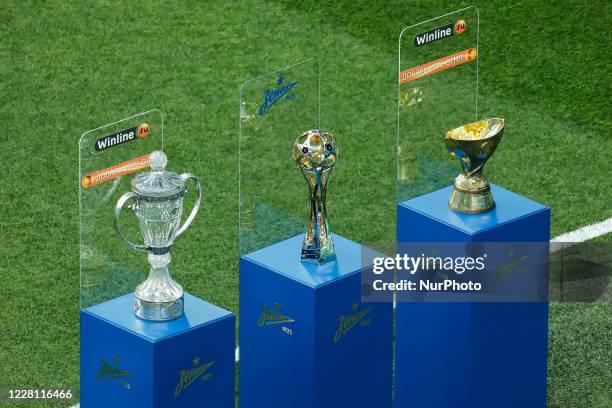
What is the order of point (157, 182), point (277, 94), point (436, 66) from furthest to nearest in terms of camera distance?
point (436, 66) → point (277, 94) → point (157, 182)

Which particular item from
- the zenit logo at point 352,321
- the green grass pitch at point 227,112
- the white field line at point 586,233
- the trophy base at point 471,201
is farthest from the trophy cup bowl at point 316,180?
the white field line at point 586,233

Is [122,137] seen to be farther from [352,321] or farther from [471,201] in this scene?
[471,201]

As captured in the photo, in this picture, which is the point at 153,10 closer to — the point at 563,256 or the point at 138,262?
the point at 563,256

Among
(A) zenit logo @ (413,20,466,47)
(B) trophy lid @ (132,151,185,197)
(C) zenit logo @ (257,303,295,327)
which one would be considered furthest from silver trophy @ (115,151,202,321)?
(A) zenit logo @ (413,20,466,47)

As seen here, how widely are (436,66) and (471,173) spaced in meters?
0.53

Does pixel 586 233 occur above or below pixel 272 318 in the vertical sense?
below

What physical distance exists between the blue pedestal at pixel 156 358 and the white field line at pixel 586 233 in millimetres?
3225

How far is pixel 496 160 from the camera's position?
1127 cm

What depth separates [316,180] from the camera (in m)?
8.12

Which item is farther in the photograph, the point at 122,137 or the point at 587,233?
the point at 587,233

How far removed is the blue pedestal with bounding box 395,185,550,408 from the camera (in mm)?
8398

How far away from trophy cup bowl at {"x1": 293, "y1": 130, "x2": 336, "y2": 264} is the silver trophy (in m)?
0.67

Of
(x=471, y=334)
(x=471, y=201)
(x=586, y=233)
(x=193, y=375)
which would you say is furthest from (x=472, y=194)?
(x=586, y=233)

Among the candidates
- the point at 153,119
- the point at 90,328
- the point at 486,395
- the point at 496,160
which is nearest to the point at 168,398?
Answer: the point at 90,328
